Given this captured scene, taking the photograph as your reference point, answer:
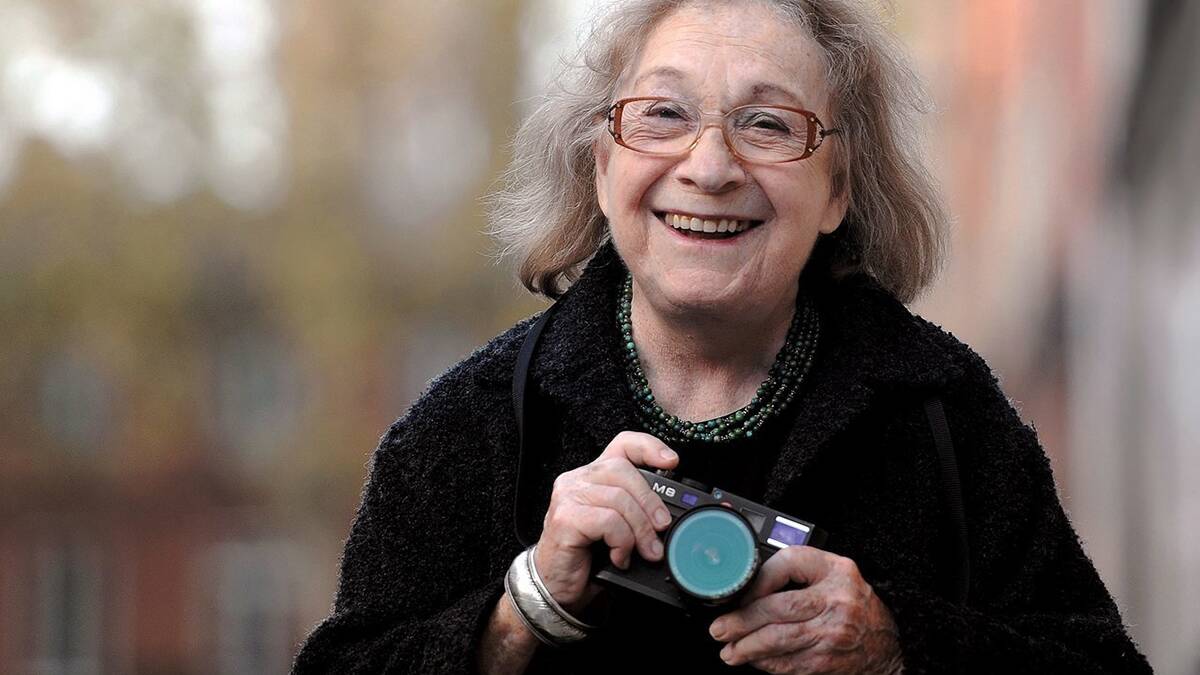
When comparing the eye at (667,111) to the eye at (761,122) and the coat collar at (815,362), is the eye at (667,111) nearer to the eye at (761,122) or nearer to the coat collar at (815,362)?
the eye at (761,122)

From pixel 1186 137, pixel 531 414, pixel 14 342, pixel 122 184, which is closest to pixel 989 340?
pixel 1186 137

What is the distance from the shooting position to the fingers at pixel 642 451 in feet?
7.40

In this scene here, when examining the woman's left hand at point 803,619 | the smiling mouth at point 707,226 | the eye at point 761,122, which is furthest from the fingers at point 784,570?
the eye at point 761,122

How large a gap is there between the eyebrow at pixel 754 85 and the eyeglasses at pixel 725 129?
0.02 meters

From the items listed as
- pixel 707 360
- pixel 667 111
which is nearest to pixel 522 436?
pixel 707 360

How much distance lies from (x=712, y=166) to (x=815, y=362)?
37 centimetres

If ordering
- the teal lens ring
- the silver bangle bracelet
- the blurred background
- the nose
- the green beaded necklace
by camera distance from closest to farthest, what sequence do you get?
1. the teal lens ring
2. the silver bangle bracelet
3. the nose
4. the green beaded necklace
5. the blurred background

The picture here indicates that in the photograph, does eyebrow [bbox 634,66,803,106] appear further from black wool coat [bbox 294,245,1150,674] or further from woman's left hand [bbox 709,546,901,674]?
woman's left hand [bbox 709,546,901,674]

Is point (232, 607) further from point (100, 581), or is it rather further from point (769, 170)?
point (769, 170)

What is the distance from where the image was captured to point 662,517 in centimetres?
222

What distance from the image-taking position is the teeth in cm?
252

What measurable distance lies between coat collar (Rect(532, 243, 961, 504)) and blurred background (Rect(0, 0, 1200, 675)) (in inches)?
388

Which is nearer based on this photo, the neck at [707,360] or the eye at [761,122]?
the eye at [761,122]

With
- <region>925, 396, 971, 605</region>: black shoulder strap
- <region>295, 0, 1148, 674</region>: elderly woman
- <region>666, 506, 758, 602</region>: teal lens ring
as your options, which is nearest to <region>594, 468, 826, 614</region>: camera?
<region>666, 506, 758, 602</region>: teal lens ring
